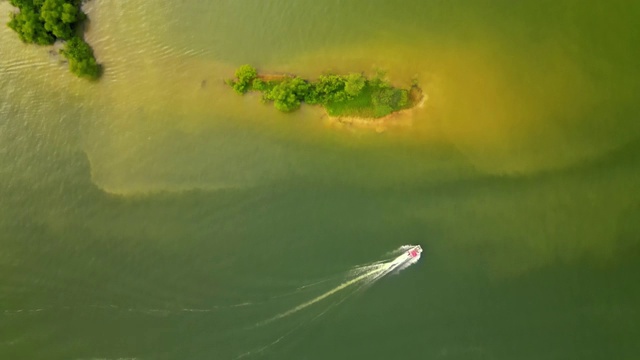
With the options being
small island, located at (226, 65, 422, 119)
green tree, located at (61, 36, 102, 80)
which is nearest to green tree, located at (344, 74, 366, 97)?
small island, located at (226, 65, 422, 119)

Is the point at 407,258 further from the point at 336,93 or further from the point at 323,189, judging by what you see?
the point at 336,93

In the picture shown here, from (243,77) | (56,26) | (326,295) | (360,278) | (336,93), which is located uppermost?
(56,26)

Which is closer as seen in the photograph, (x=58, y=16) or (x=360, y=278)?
(x=360, y=278)

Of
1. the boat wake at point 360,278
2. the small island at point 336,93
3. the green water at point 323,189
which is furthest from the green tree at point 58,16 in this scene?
the boat wake at point 360,278

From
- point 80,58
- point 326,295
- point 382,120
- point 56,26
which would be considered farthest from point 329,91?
point 56,26

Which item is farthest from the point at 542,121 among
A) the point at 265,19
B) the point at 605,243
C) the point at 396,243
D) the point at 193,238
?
the point at 193,238

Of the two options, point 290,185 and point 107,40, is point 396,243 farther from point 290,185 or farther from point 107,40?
point 107,40
